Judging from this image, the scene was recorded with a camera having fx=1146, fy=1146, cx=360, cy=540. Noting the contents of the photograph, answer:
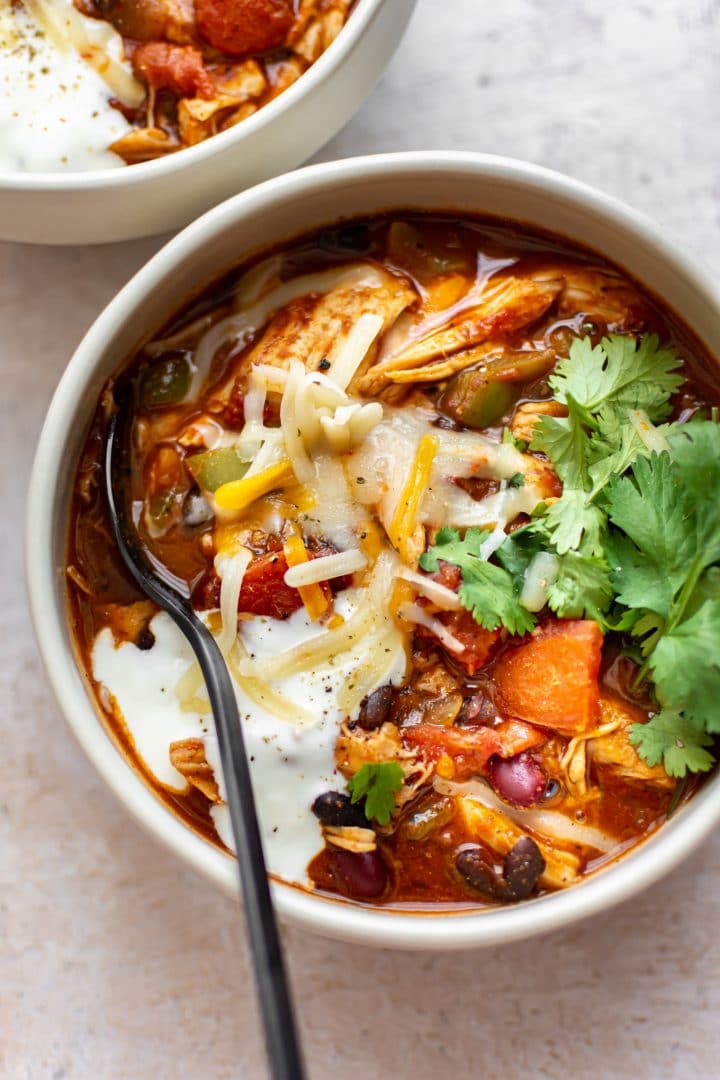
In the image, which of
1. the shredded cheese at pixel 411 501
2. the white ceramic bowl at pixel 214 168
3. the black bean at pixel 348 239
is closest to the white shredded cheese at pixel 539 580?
the shredded cheese at pixel 411 501

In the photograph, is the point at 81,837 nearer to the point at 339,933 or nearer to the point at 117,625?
the point at 117,625

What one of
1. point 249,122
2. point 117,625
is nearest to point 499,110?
point 249,122

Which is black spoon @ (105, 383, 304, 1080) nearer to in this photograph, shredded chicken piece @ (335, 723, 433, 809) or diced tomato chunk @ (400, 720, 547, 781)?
shredded chicken piece @ (335, 723, 433, 809)

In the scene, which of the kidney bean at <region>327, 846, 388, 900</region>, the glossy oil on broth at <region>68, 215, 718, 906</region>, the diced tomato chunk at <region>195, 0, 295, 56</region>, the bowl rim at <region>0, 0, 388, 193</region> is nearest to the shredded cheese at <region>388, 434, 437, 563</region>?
the glossy oil on broth at <region>68, 215, 718, 906</region>

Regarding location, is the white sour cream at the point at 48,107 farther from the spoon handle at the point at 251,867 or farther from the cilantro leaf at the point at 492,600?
the cilantro leaf at the point at 492,600

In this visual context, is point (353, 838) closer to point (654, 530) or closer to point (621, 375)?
point (654, 530)

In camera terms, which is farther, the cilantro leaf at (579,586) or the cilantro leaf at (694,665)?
the cilantro leaf at (579,586)

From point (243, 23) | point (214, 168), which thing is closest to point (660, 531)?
point (214, 168)
